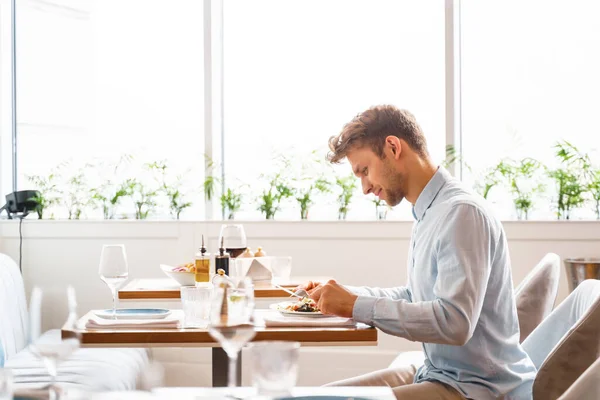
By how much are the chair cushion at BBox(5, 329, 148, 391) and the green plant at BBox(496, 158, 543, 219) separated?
2.10 meters

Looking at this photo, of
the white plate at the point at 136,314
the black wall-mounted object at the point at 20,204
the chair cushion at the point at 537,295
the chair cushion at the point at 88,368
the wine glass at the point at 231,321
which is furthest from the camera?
the black wall-mounted object at the point at 20,204

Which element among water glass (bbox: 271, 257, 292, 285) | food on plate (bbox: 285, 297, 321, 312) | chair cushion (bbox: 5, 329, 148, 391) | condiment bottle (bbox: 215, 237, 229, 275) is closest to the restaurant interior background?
chair cushion (bbox: 5, 329, 148, 391)

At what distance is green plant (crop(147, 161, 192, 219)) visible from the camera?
4.72m

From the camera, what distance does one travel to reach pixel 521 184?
4480 mm

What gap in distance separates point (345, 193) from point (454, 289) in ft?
8.70

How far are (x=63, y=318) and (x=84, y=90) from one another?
1344 millimetres

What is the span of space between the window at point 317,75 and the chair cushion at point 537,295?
6.30ft

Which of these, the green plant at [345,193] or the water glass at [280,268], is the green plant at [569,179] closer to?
the green plant at [345,193]

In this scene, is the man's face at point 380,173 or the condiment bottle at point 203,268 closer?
the man's face at point 380,173

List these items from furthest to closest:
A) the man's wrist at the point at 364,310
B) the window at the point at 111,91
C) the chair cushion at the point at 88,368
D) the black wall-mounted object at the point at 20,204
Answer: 1. the window at the point at 111,91
2. the black wall-mounted object at the point at 20,204
3. the chair cushion at the point at 88,368
4. the man's wrist at the point at 364,310

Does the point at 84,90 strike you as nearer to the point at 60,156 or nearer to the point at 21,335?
the point at 60,156

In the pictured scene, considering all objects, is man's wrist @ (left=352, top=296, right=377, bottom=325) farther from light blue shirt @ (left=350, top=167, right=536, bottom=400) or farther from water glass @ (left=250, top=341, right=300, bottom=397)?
water glass @ (left=250, top=341, right=300, bottom=397)

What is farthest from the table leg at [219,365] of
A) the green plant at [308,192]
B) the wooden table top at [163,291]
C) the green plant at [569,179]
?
the green plant at [569,179]

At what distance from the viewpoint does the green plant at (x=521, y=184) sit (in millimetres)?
4449
